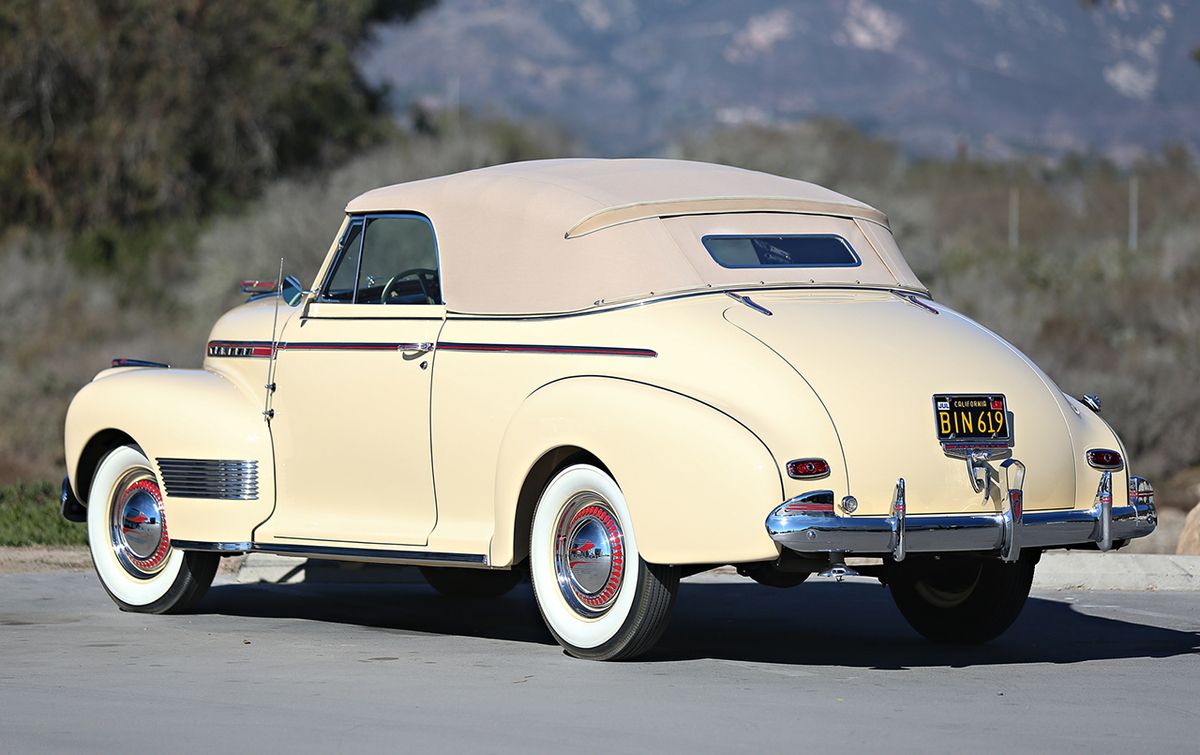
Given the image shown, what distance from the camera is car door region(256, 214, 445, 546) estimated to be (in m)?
9.26

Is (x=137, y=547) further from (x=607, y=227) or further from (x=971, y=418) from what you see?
(x=971, y=418)

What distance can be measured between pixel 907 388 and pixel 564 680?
1.77m

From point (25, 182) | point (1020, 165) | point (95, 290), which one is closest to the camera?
point (95, 290)

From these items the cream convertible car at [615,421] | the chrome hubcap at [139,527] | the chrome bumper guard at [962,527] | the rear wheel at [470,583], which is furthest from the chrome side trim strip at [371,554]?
the chrome bumper guard at [962,527]

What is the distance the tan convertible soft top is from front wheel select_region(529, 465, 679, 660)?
0.83 metres

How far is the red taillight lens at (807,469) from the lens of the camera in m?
7.91

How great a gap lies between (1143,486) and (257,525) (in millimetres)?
4044

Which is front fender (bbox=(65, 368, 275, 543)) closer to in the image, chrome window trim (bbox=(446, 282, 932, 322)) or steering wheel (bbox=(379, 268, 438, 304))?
steering wheel (bbox=(379, 268, 438, 304))

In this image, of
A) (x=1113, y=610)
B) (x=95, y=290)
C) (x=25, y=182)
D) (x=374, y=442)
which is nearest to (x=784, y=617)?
(x=1113, y=610)

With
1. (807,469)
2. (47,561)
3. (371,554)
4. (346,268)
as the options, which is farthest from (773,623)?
(47,561)

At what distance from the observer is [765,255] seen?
30.4ft

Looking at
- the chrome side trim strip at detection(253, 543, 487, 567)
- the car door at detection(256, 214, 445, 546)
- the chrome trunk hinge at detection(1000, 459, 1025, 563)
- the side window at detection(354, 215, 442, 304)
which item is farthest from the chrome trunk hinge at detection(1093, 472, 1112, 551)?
the side window at detection(354, 215, 442, 304)

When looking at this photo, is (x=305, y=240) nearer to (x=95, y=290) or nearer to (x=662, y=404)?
(x=95, y=290)

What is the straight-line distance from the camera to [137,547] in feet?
34.4
